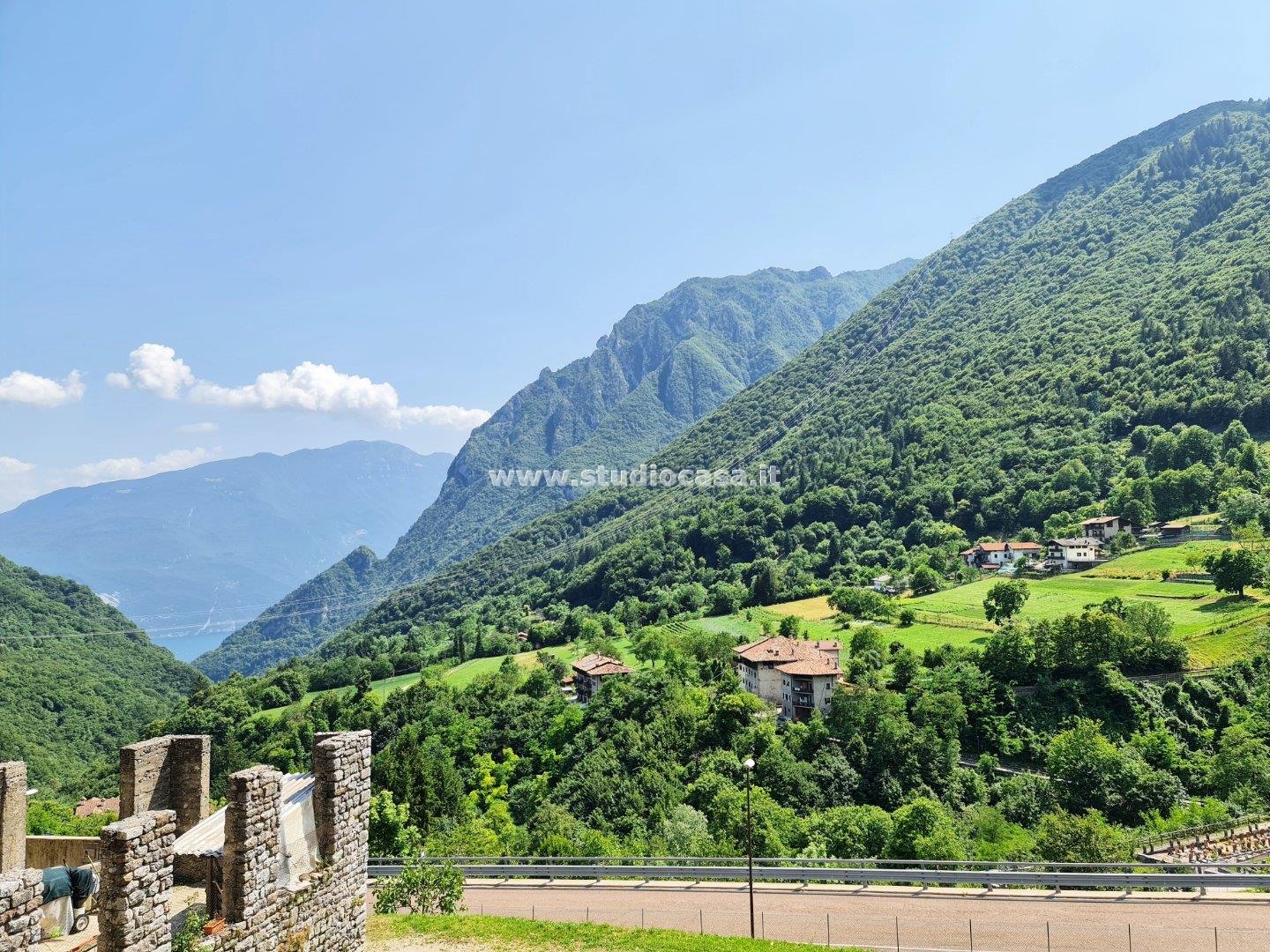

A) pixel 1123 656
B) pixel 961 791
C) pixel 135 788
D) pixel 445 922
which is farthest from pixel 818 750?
pixel 135 788

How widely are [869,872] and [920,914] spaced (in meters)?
2.85

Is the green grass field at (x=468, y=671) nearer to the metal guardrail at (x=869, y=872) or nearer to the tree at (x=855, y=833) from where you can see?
the tree at (x=855, y=833)

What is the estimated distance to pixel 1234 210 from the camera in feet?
600

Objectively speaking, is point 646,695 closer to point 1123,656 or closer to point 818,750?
point 818,750

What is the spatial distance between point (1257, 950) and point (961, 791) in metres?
27.5

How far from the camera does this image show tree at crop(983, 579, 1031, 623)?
205 feet

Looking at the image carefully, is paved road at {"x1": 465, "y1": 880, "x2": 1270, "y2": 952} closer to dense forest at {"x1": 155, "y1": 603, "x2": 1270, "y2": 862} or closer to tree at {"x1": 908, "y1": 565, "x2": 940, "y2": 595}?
dense forest at {"x1": 155, "y1": 603, "x2": 1270, "y2": 862}

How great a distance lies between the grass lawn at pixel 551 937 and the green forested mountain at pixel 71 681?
66915mm

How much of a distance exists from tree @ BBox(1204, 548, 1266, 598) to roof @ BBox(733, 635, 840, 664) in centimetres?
2970

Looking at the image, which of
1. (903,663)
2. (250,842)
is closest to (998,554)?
(903,663)

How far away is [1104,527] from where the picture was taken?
86.1m

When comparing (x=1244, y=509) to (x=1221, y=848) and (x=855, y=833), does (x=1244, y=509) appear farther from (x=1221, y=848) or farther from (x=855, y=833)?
(x=855, y=833)

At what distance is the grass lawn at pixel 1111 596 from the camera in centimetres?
5150

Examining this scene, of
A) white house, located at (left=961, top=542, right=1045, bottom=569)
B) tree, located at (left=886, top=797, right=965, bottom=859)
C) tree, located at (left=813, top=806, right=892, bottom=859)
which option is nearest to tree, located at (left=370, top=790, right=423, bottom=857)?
tree, located at (left=813, top=806, right=892, bottom=859)
